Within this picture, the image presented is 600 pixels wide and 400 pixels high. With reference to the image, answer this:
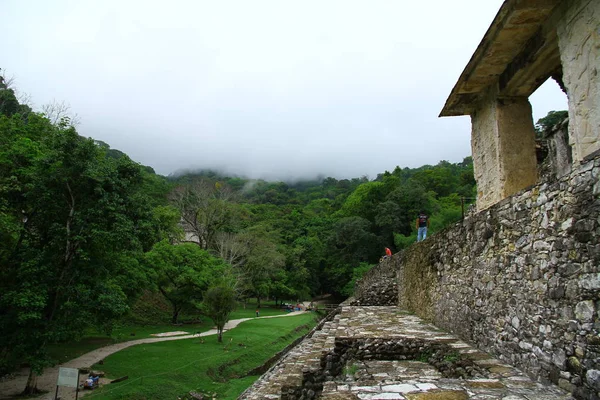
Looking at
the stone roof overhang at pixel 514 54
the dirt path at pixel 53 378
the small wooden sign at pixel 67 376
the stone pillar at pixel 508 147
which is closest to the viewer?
the stone roof overhang at pixel 514 54

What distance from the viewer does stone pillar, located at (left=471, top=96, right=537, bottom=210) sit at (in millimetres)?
5879

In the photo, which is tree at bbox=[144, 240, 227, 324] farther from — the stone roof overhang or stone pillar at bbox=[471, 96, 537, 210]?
the stone roof overhang

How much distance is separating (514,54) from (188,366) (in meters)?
14.7

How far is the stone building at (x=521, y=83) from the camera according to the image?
4047 mm

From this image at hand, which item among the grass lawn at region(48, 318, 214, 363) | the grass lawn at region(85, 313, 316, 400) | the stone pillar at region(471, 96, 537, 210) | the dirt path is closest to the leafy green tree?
the dirt path

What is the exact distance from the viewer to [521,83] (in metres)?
5.58

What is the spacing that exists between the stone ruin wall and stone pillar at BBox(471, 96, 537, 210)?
1069mm

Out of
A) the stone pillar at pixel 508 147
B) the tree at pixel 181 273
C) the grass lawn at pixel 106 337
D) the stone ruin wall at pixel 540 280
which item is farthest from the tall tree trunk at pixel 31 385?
the stone pillar at pixel 508 147

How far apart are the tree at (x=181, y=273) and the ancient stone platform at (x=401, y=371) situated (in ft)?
56.2

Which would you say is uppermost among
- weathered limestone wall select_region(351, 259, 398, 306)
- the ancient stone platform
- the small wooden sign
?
weathered limestone wall select_region(351, 259, 398, 306)

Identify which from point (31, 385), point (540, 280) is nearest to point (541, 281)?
point (540, 280)

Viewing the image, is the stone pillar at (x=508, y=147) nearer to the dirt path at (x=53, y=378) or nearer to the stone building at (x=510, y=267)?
the stone building at (x=510, y=267)

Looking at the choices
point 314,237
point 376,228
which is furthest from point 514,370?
point 314,237

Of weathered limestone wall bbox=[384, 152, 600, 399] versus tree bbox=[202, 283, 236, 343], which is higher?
weathered limestone wall bbox=[384, 152, 600, 399]
